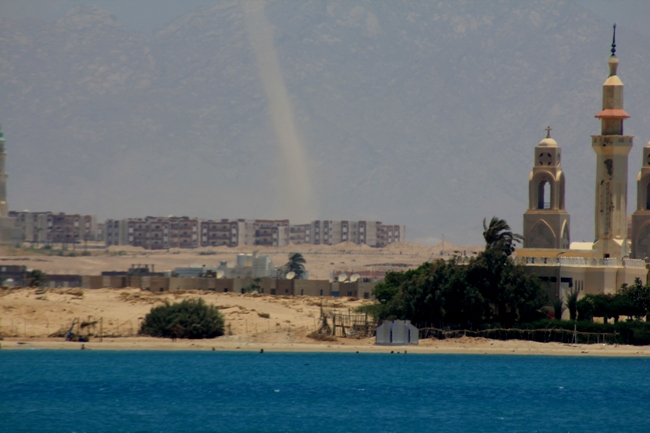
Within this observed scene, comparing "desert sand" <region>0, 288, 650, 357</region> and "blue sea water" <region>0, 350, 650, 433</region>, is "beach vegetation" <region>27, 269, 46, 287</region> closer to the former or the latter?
"desert sand" <region>0, 288, 650, 357</region>

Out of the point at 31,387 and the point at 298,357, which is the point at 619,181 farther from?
the point at 31,387

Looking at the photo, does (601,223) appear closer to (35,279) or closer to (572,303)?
(572,303)

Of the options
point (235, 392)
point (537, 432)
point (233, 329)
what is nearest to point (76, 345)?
point (233, 329)

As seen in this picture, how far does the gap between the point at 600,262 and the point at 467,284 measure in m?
8.14

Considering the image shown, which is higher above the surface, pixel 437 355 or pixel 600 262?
pixel 600 262

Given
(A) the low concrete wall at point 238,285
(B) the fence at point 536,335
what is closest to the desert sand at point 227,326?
(B) the fence at point 536,335

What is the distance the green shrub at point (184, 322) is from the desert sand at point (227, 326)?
78cm

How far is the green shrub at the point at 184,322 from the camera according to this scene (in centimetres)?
8075

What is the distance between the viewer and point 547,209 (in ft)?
306

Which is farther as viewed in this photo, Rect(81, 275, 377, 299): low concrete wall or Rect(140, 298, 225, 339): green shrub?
Rect(81, 275, 377, 299): low concrete wall

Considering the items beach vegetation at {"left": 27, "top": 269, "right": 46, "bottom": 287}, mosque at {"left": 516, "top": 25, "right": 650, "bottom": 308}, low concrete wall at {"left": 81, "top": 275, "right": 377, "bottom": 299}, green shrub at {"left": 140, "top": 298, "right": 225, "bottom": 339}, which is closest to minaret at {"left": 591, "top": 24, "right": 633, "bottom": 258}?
mosque at {"left": 516, "top": 25, "right": 650, "bottom": 308}

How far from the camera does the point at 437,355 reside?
79.1 meters

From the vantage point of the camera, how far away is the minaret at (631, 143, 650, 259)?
3615 inches

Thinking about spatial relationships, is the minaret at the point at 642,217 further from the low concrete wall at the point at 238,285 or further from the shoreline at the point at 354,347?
the low concrete wall at the point at 238,285
